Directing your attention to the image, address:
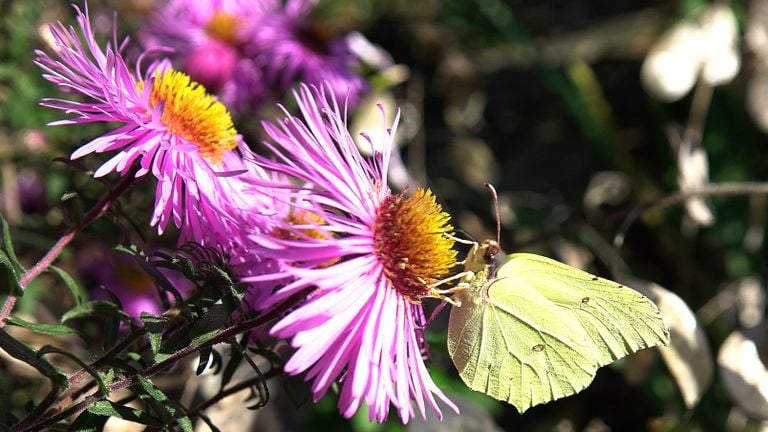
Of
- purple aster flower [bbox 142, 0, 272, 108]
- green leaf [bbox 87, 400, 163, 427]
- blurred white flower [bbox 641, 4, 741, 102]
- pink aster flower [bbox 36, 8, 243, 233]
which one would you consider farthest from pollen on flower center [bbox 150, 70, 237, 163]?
blurred white flower [bbox 641, 4, 741, 102]

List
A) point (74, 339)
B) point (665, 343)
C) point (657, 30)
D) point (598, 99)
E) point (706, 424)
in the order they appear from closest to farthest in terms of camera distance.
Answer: point (665, 343) → point (74, 339) → point (706, 424) → point (598, 99) → point (657, 30)

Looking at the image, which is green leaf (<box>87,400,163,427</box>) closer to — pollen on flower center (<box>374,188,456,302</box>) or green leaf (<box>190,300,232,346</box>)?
green leaf (<box>190,300,232,346</box>)

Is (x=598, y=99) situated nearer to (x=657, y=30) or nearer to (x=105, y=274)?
(x=657, y=30)

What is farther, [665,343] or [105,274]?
[105,274]

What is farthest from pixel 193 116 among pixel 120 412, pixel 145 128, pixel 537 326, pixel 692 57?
pixel 692 57

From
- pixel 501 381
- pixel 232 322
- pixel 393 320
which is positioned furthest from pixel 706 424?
pixel 232 322

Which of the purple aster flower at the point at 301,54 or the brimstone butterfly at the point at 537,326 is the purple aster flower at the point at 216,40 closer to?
the purple aster flower at the point at 301,54
